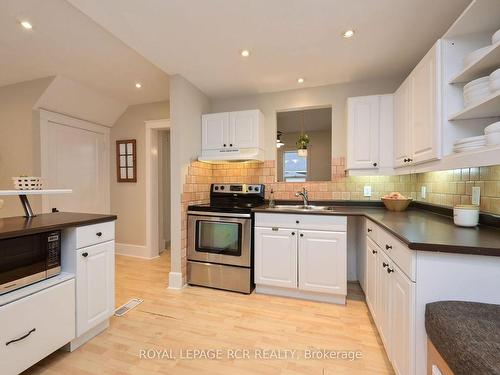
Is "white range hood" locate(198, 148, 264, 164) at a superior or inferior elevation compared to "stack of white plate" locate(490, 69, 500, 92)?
inferior

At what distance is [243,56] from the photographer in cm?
220

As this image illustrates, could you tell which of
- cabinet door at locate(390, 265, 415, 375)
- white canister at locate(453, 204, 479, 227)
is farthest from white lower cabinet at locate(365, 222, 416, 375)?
white canister at locate(453, 204, 479, 227)

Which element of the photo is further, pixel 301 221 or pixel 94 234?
pixel 301 221

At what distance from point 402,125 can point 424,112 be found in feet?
1.52

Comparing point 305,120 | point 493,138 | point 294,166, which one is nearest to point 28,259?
point 493,138

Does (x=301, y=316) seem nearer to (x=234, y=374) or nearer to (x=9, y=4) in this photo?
(x=234, y=374)

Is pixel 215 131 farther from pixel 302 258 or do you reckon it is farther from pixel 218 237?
pixel 302 258

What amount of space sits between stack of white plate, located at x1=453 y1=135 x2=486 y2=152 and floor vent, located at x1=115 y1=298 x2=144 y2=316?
9.19ft

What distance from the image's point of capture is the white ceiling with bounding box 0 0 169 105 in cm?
178

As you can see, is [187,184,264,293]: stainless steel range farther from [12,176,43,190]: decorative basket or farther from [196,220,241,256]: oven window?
[12,176,43,190]: decorative basket

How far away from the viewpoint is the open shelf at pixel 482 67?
3.92ft

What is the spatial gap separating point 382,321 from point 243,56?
244 cm

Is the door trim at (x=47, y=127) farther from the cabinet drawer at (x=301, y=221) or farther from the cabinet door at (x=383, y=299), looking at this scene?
the cabinet door at (x=383, y=299)

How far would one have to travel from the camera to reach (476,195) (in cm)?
159
